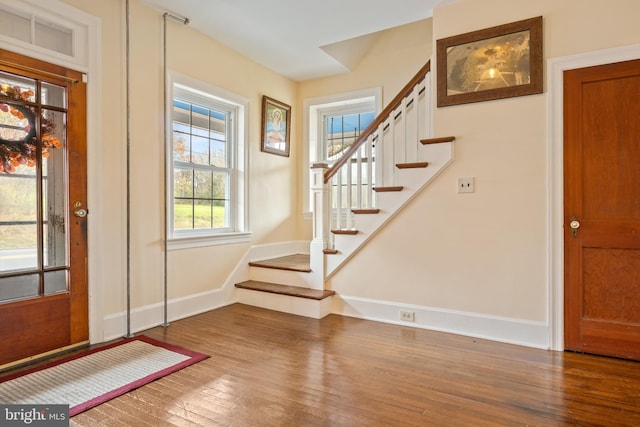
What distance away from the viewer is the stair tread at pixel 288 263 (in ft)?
12.7

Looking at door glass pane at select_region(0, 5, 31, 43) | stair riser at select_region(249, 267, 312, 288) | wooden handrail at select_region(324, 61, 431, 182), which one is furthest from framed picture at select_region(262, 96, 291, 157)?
door glass pane at select_region(0, 5, 31, 43)

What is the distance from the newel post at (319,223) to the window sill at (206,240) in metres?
0.91

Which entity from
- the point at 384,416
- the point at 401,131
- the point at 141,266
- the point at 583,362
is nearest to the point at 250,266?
the point at 141,266

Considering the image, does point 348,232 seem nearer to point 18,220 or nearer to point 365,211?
point 365,211

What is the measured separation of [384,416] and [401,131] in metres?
2.50

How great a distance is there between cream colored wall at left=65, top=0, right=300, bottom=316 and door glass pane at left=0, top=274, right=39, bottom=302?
0.44m

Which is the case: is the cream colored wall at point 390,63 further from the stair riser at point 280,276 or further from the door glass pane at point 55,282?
the door glass pane at point 55,282

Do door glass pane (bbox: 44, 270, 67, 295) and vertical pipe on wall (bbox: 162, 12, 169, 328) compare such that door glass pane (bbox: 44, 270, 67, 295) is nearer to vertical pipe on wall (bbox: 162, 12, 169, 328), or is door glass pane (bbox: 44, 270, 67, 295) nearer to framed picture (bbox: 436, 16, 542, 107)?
vertical pipe on wall (bbox: 162, 12, 169, 328)

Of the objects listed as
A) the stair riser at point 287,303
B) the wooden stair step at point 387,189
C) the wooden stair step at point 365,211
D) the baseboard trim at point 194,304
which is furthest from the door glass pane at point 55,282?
the wooden stair step at point 387,189

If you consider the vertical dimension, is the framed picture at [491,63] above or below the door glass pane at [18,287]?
above

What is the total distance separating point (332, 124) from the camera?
15.9ft

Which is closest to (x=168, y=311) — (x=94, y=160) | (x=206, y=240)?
(x=206, y=240)

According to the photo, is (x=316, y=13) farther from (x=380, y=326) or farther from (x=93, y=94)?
(x=380, y=326)

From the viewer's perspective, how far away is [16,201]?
93.9 inches
